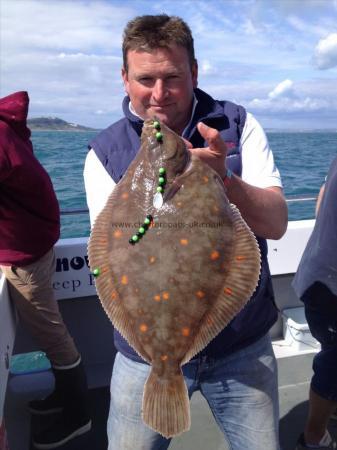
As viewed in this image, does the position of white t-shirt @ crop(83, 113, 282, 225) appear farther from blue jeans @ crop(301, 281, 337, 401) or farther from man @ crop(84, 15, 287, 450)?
blue jeans @ crop(301, 281, 337, 401)

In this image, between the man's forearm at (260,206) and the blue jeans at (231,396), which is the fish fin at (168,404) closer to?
the blue jeans at (231,396)

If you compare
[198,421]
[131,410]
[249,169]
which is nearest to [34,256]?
[131,410]

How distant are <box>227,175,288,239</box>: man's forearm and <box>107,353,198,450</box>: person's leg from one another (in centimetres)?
73

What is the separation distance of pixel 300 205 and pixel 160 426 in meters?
10.2

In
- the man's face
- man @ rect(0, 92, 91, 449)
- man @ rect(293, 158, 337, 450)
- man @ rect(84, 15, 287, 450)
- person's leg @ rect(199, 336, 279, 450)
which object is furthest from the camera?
man @ rect(0, 92, 91, 449)

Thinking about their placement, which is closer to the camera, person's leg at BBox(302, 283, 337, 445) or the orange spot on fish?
the orange spot on fish

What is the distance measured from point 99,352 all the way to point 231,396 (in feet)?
7.75

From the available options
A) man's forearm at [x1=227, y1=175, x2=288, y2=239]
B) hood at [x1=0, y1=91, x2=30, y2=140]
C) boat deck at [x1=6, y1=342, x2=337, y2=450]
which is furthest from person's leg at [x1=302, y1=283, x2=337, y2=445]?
hood at [x1=0, y1=91, x2=30, y2=140]

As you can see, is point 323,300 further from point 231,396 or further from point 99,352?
point 99,352

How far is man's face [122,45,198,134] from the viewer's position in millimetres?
1804

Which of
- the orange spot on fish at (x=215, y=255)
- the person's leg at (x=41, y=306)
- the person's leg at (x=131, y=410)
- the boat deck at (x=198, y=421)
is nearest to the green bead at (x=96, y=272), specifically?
the orange spot on fish at (x=215, y=255)

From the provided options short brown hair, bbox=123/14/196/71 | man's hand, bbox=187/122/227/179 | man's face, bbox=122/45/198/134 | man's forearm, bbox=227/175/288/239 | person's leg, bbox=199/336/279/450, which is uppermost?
short brown hair, bbox=123/14/196/71

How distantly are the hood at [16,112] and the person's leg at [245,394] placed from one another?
2.18 metres

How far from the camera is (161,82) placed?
1.80m
